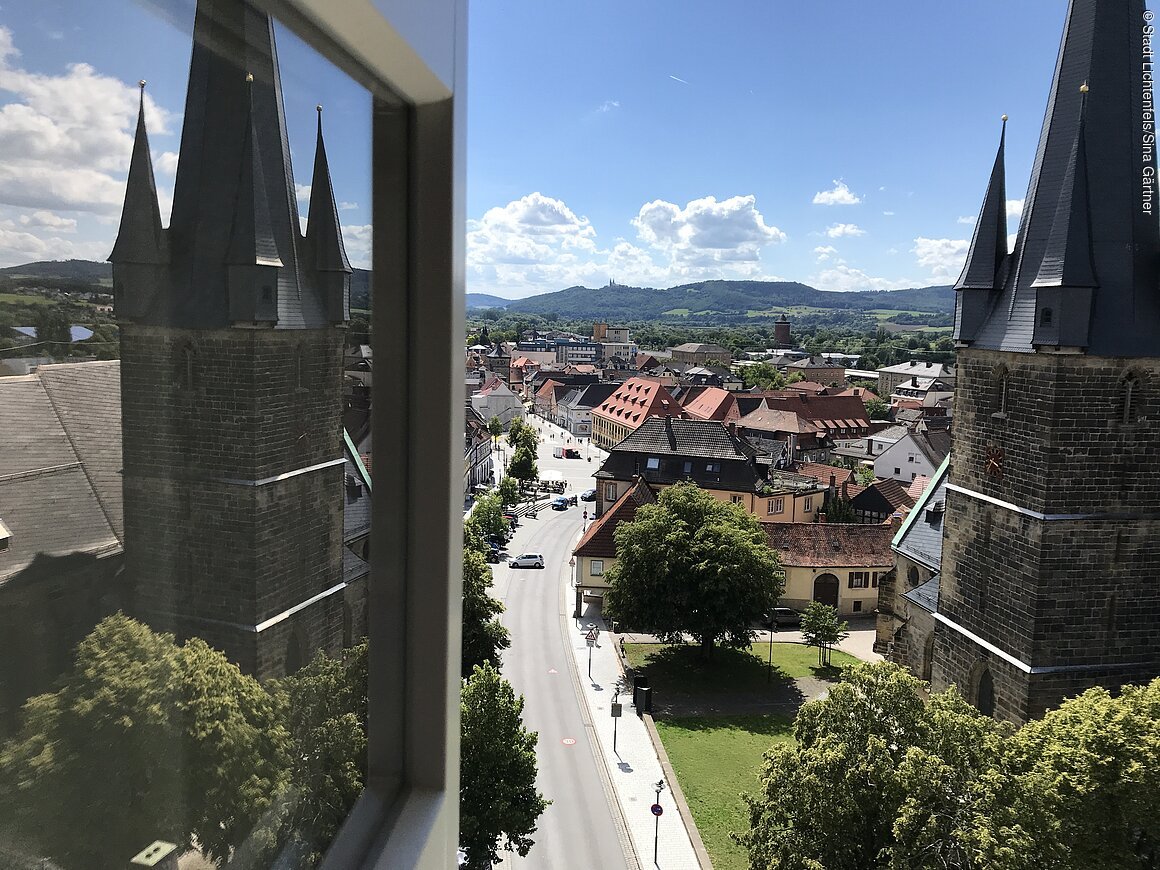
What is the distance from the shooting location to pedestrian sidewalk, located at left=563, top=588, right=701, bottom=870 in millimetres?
18516

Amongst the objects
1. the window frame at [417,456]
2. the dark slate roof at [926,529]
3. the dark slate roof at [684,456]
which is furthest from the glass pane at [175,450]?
the dark slate roof at [684,456]

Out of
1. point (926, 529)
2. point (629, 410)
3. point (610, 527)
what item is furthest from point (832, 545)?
point (629, 410)

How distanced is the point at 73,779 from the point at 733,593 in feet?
93.8

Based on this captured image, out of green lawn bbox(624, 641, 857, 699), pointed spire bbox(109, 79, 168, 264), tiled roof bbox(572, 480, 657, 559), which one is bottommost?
green lawn bbox(624, 641, 857, 699)

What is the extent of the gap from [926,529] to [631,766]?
13021 millimetres

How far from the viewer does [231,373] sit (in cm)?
150

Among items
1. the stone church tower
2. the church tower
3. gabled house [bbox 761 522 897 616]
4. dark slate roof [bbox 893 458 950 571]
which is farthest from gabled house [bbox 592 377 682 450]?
the stone church tower

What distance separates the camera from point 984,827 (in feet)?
39.2

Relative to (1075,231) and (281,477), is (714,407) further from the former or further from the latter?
(281,477)

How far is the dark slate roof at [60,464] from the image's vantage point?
105 cm

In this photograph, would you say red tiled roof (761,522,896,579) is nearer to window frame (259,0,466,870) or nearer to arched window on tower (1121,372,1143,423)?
arched window on tower (1121,372,1143,423)

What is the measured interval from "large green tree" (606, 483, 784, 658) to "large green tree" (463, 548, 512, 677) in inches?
294

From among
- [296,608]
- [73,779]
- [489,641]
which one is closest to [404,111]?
[296,608]

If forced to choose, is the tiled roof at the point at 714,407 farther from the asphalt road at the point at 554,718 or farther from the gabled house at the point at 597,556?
the gabled house at the point at 597,556
